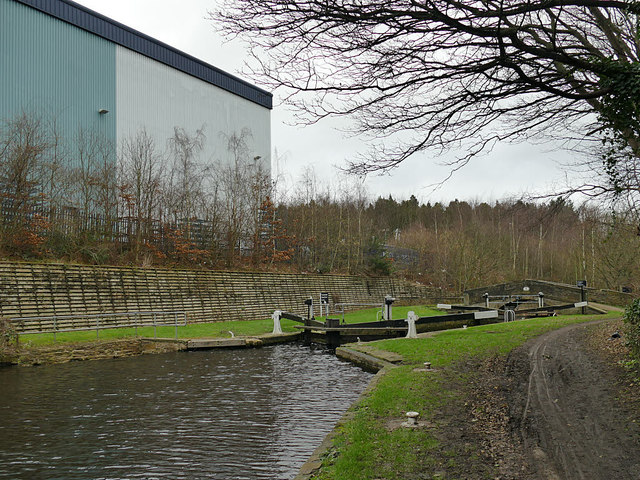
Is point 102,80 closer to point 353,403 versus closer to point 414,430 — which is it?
point 353,403

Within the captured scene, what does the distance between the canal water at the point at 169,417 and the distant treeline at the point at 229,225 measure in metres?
5.43

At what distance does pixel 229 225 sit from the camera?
2988 centimetres

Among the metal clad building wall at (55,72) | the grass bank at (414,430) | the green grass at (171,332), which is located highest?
the metal clad building wall at (55,72)

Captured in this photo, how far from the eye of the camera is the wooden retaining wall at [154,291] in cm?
1698

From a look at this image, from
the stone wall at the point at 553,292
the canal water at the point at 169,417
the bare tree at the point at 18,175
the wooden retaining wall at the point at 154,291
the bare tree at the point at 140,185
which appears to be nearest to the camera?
the canal water at the point at 169,417

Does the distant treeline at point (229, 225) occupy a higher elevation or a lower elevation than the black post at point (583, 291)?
higher

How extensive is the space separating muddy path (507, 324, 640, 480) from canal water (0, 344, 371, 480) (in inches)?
110

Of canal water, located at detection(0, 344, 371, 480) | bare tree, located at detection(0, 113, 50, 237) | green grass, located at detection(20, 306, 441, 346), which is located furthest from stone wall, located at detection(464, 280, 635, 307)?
bare tree, located at detection(0, 113, 50, 237)

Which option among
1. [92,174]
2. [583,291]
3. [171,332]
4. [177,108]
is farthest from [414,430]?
[583,291]

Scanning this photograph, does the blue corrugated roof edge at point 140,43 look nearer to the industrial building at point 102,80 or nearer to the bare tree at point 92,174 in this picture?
the industrial building at point 102,80

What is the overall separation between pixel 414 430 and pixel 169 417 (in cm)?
446

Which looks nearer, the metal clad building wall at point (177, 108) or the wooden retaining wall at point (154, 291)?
the wooden retaining wall at point (154, 291)

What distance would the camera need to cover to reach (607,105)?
750 centimetres

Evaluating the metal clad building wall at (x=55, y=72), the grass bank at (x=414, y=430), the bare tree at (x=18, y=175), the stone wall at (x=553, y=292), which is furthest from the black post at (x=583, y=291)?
the bare tree at (x=18, y=175)
